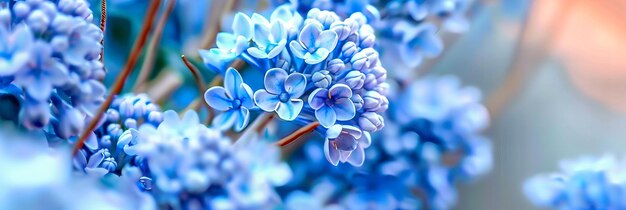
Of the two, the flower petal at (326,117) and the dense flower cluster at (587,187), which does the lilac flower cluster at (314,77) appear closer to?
the flower petal at (326,117)

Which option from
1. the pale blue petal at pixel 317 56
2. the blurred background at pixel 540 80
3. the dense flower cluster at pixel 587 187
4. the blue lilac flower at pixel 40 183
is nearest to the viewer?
the blue lilac flower at pixel 40 183

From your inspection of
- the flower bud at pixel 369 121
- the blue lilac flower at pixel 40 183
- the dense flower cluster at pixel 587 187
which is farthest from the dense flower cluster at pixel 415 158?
the blue lilac flower at pixel 40 183

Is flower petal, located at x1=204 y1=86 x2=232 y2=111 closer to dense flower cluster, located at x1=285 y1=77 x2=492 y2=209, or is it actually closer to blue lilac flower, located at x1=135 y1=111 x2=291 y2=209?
blue lilac flower, located at x1=135 y1=111 x2=291 y2=209

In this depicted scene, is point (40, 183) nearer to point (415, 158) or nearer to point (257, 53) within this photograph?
point (257, 53)

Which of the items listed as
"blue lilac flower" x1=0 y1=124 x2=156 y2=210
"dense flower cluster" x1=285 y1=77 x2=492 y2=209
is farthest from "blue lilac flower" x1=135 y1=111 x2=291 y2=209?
"dense flower cluster" x1=285 y1=77 x2=492 y2=209

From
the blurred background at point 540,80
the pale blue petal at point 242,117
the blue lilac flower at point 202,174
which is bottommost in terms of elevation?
the blue lilac flower at point 202,174

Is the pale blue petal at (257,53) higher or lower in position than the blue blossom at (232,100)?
higher

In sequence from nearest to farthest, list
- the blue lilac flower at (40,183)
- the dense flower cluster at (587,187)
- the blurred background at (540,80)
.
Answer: the blue lilac flower at (40,183) < the dense flower cluster at (587,187) < the blurred background at (540,80)

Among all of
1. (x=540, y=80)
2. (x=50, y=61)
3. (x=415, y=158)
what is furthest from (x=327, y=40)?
(x=540, y=80)

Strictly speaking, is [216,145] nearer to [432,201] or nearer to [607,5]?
[432,201]
